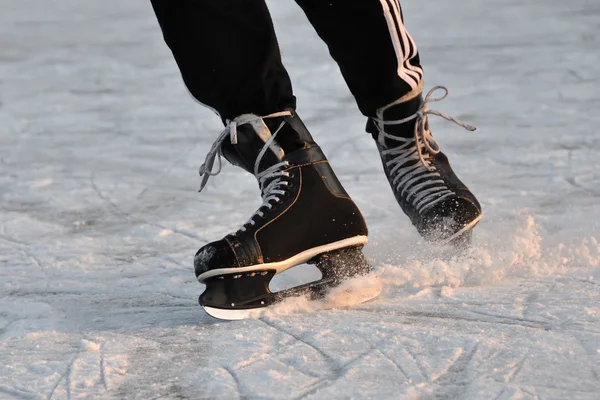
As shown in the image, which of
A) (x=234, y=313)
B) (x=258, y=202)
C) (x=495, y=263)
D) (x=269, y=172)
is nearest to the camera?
(x=234, y=313)

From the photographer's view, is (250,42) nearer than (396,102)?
Yes

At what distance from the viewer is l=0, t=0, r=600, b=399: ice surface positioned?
1.27 metres

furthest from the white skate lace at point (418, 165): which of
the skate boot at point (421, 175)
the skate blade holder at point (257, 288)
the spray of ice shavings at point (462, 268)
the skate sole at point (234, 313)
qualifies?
the skate sole at point (234, 313)

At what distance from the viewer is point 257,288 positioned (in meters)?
1.53

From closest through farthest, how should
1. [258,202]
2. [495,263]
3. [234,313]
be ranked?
[234,313] → [495,263] → [258,202]

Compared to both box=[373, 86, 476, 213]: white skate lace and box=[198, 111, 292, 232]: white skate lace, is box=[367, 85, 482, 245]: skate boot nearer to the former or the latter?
box=[373, 86, 476, 213]: white skate lace

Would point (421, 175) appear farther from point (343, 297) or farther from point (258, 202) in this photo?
point (258, 202)

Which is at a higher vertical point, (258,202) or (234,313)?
(234,313)

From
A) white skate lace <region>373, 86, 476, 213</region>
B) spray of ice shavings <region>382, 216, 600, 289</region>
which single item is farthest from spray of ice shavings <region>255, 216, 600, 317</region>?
white skate lace <region>373, 86, 476, 213</region>

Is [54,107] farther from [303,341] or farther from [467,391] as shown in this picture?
[467,391]

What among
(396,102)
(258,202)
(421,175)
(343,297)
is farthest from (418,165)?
(258,202)

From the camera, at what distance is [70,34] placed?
521 cm

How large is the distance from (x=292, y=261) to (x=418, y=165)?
372 mm

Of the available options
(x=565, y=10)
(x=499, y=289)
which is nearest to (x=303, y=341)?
(x=499, y=289)
